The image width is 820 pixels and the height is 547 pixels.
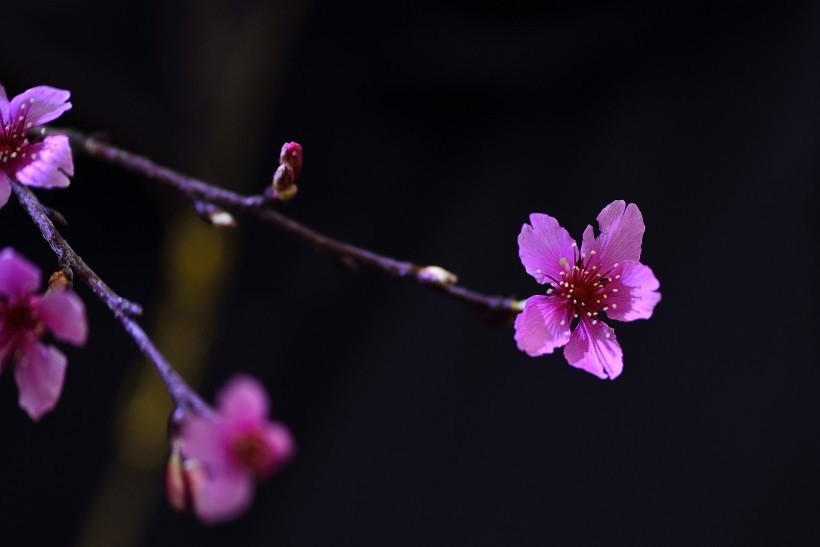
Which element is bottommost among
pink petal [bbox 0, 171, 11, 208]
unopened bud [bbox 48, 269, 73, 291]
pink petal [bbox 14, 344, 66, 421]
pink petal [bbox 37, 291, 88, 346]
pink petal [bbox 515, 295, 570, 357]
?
pink petal [bbox 14, 344, 66, 421]

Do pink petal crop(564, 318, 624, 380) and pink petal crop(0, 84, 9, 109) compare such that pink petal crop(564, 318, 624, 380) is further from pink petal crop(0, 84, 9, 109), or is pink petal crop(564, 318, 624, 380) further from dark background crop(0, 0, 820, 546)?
dark background crop(0, 0, 820, 546)

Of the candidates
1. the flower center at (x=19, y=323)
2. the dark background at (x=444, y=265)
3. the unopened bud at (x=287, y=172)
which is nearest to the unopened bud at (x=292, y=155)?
the unopened bud at (x=287, y=172)

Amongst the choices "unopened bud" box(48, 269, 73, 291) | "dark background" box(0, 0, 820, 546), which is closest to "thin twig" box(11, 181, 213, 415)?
"unopened bud" box(48, 269, 73, 291)

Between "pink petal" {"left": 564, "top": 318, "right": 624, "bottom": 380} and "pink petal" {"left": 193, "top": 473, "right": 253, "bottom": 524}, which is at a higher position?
"pink petal" {"left": 564, "top": 318, "right": 624, "bottom": 380}

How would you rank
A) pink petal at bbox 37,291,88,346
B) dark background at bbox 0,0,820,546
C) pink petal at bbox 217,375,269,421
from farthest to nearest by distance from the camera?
dark background at bbox 0,0,820,546
pink petal at bbox 217,375,269,421
pink petal at bbox 37,291,88,346

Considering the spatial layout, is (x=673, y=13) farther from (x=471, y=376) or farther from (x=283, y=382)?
(x=283, y=382)

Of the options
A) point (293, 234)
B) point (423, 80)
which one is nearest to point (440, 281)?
point (293, 234)

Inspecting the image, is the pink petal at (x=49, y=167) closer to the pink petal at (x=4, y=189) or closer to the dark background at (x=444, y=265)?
the pink petal at (x=4, y=189)
